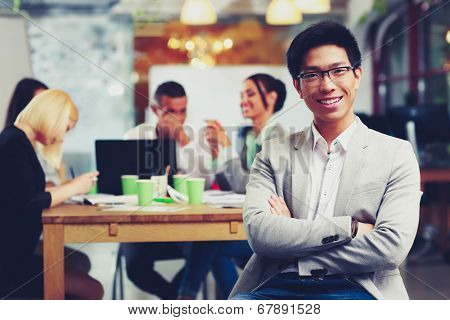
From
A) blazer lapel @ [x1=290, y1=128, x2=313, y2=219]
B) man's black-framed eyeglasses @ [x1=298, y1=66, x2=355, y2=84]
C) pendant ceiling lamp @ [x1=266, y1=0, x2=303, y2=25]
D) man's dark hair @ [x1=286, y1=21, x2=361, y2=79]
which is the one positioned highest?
pendant ceiling lamp @ [x1=266, y1=0, x2=303, y2=25]

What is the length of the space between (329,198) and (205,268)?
2.90 ft

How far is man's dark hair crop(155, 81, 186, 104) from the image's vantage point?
7.55ft

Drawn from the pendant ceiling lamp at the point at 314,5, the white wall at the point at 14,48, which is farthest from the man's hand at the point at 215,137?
the white wall at the point at 14,48

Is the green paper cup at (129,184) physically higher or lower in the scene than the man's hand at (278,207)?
lower

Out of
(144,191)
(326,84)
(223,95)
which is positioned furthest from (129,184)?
(326,84)

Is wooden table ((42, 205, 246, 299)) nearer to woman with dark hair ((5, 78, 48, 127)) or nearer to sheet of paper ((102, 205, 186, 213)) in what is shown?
sheet of paper ((102, 205, 186, 213))

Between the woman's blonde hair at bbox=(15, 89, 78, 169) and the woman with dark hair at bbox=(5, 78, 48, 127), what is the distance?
0.12 ft

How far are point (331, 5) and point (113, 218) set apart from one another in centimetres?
159

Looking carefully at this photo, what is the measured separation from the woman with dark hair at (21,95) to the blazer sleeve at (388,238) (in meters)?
1.07

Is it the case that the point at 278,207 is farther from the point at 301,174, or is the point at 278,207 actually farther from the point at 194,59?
the point at 194,59

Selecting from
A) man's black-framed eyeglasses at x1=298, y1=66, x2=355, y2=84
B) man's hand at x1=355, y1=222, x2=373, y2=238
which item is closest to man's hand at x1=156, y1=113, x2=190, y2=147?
man's black-framed eyeglasses at x1=298, y1=66, x2=355, y2=84

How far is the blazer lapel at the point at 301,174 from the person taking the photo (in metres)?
1.55

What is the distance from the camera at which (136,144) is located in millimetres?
2309

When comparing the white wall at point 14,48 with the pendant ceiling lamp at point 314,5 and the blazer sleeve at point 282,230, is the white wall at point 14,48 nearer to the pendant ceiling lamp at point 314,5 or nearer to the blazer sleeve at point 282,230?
the pendant ceiling lamp at point 314,5
